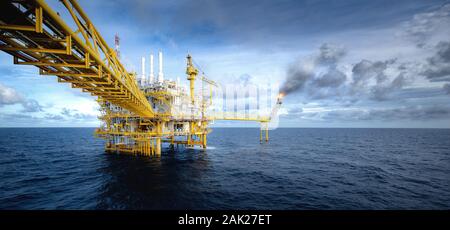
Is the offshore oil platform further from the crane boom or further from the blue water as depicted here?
the blue water

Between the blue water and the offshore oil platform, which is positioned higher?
the offshore oil platform

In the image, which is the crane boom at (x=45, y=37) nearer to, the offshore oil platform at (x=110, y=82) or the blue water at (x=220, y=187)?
the offshore oil platform at (x=110, y=82)

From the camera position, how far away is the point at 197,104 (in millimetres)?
52750

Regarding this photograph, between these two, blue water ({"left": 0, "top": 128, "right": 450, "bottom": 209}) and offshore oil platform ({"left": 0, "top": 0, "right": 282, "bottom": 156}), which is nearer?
offshore oil platform ({"left": 0, "top": 0, "right": 282, "bottom": 156})

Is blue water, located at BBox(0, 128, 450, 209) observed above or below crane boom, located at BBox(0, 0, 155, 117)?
below

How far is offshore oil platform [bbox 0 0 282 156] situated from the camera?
8570 millimetres

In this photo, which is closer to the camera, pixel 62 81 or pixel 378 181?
pixel 62 81

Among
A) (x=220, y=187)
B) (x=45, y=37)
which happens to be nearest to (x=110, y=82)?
(x=45, y=37)

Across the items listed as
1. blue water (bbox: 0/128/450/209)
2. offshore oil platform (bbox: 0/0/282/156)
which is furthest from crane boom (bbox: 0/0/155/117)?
blue water (bbox: 0/128/450/209)

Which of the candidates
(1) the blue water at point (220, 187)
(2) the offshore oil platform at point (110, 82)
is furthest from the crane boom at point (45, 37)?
(1) the blue water at point (220, 187)

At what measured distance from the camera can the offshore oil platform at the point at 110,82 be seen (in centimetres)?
857
